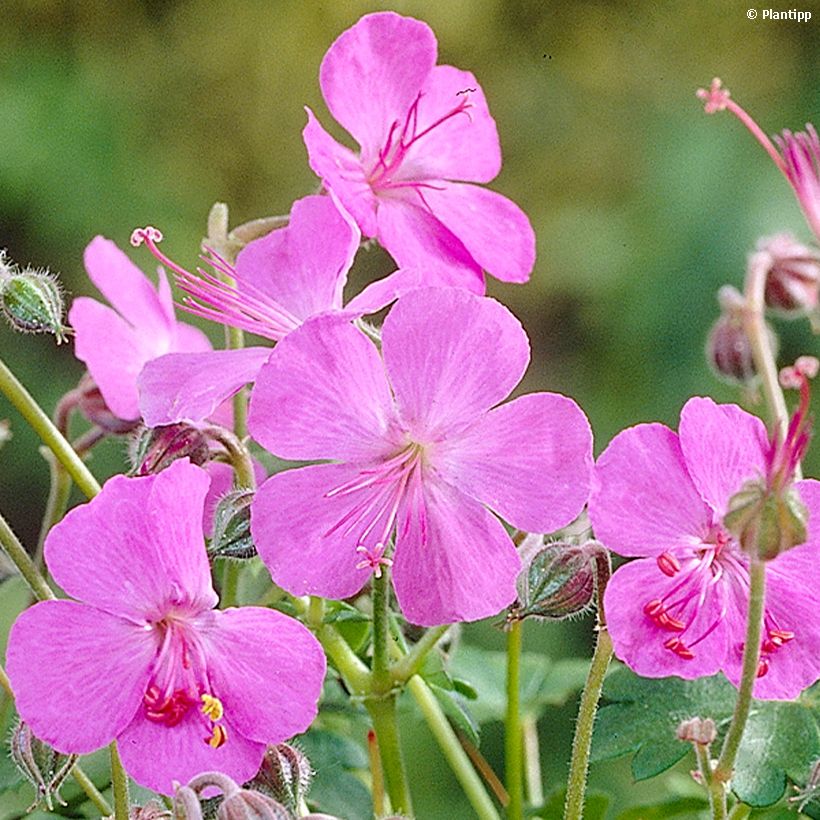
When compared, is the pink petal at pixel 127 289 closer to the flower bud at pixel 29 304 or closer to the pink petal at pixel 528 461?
the flower bud at pixel 29 304

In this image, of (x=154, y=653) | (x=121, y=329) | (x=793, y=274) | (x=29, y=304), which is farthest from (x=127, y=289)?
(x=793, y=274)

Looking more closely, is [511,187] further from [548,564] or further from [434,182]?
[548,564]

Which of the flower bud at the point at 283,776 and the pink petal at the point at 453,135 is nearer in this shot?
the flower bud at the point at 283,776

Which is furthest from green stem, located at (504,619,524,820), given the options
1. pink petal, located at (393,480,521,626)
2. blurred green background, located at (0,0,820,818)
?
blurred green background, located at (0,0,820,818)

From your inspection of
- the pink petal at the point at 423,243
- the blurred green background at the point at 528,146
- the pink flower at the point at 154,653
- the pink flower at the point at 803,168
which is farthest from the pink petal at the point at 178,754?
the blurred green background at the point at 528,146

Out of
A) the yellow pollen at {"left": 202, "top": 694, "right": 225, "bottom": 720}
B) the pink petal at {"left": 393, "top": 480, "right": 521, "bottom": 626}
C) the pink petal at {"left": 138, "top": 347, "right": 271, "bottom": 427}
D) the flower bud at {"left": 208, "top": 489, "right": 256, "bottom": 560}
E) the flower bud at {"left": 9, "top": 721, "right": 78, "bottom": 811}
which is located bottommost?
the flower bud at {"left": 9, "top": 721, "right": 78, "bottom": 811}

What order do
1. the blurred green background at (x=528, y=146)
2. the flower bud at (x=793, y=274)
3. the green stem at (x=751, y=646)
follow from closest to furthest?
the green stem at (x=751, y=646)
the flower bud at (x=793, y=274)
the blurred green background at (x=528, y=146)

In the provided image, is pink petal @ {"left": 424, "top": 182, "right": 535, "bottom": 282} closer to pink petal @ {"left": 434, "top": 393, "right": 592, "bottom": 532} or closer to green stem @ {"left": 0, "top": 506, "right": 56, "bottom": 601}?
pink petal @ {"left": 434, "top": 393, "right": 592, "bottom": 532}
